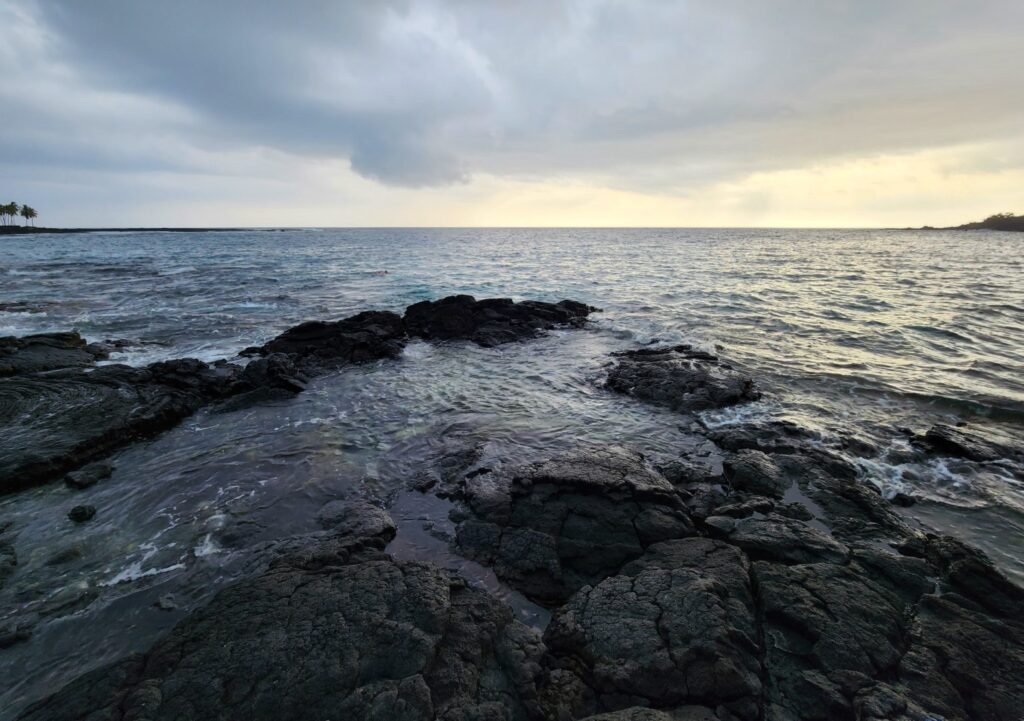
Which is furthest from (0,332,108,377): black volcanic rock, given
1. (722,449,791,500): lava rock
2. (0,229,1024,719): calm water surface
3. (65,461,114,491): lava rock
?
(722,449,791,500): lava rock

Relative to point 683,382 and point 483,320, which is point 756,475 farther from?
point 483,320

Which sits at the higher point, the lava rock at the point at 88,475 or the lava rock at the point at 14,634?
the lava rock at the point at 88,475

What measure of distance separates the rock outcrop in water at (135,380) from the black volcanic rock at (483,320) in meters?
0.07

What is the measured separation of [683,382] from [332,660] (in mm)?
12680

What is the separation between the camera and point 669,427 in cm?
1235

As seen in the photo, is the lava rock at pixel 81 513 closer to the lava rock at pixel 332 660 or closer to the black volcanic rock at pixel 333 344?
the lava rock at pixel 332 660

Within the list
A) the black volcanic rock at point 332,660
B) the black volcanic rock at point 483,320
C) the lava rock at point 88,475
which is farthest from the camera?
the black volcanic rock at point 483,320

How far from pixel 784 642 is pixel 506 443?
273 inches

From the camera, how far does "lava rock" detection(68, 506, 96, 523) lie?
836 cm

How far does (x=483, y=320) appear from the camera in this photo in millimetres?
24344

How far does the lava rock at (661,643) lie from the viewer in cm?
488

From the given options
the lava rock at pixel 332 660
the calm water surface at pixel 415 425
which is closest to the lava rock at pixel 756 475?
the calm water surface at pixel 415 425

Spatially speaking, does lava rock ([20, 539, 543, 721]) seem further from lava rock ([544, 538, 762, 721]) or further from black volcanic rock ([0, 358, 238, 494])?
black volcanic rock ([0, 358, 238, 494])

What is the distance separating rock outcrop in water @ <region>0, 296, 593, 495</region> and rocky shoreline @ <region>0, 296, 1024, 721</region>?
19.7 inches
